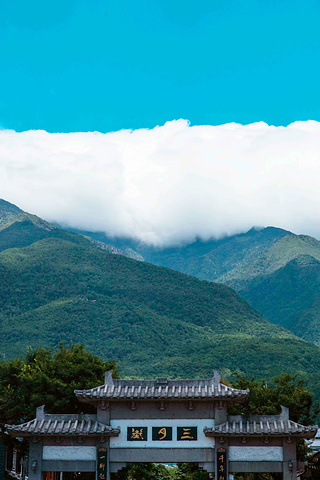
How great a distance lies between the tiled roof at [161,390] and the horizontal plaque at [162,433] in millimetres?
1352

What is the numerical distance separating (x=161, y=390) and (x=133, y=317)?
114m

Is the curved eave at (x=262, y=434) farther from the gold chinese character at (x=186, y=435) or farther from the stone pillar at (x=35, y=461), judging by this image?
the stone pillar at (x=35, y=461)

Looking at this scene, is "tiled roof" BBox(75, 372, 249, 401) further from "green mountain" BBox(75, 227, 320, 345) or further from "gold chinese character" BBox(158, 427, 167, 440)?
"green mountain" BBox(75, 227, 320, 345)

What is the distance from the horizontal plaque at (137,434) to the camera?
27.3 metres

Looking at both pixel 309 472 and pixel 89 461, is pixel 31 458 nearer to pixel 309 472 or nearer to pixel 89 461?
pixel 89 461

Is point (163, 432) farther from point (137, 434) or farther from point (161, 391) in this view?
point (161, 391)

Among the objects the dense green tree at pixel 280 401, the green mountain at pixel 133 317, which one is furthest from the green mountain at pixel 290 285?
the dense green tree at pixel 280 401

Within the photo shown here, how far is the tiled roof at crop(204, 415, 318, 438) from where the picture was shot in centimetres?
2622

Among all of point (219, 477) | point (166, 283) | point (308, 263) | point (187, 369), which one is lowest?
point (219, 477)

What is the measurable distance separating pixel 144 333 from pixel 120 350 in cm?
910

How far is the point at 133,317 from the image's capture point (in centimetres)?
14075

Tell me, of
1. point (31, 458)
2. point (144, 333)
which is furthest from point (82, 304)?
point (31, 458)

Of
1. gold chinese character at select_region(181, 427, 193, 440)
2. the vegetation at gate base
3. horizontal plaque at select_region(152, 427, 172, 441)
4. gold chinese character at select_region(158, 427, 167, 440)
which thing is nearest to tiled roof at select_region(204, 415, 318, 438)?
gold chinese character at select_region(181, 427, 193, 440)

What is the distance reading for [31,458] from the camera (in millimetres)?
27000
